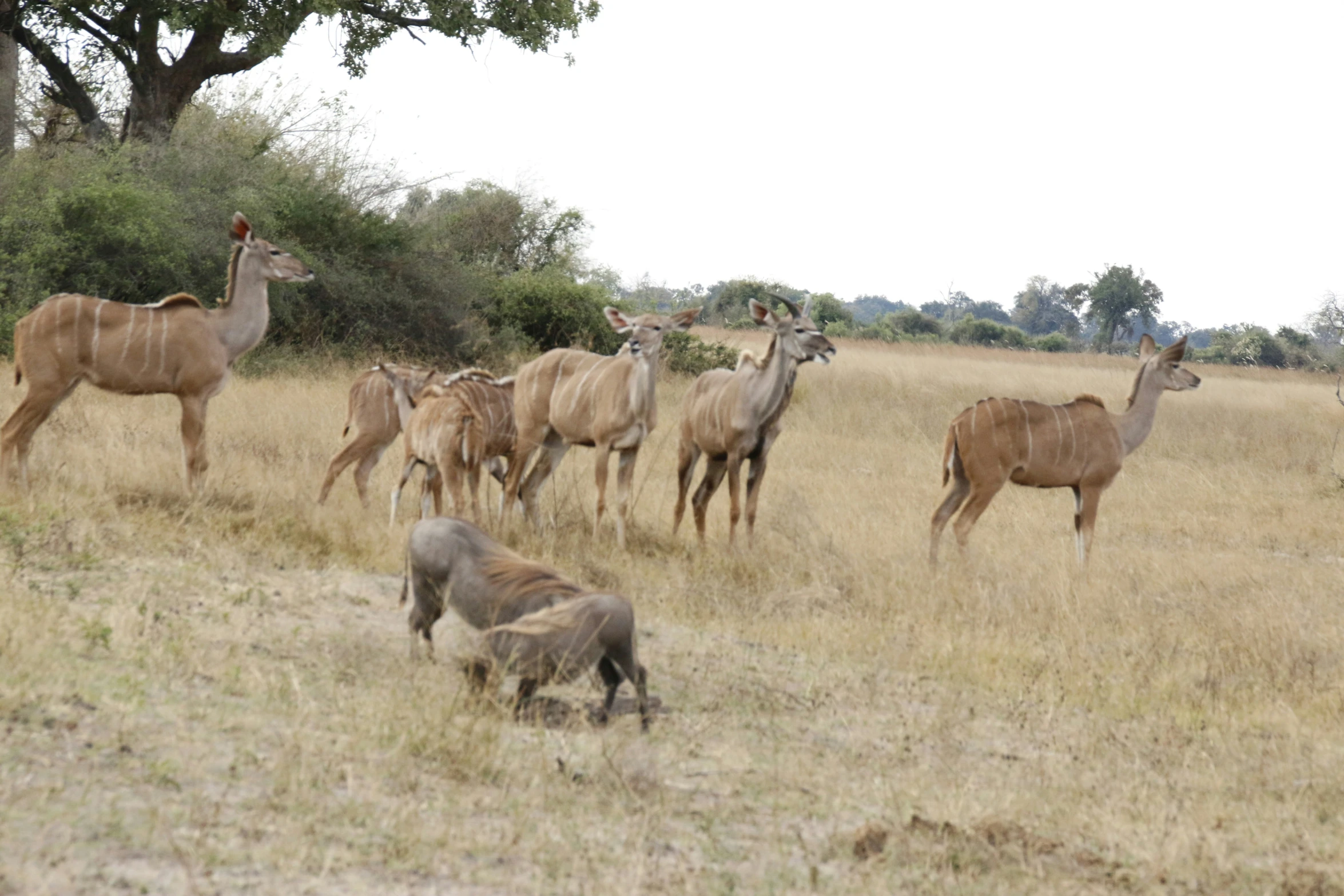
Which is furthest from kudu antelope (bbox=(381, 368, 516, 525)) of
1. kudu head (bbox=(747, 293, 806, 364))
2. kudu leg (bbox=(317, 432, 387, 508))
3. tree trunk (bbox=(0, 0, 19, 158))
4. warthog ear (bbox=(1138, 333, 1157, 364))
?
tree trunk (bbox=(0, 0, 19, 158))

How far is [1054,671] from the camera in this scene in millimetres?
6555

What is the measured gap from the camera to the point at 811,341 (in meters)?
9.32

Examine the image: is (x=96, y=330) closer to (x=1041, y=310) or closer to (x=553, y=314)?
(x=553, y=314)

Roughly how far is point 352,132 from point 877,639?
16.4 m

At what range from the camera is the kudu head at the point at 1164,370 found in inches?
431

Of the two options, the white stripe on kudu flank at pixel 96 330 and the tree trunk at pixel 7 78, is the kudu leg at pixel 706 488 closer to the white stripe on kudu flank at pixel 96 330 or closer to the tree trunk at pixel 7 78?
the white stripe on kudu flank at pixel 96 330

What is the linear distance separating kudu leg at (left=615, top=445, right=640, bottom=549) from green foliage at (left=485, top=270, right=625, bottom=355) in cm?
1091

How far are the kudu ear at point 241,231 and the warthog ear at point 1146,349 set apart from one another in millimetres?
6627

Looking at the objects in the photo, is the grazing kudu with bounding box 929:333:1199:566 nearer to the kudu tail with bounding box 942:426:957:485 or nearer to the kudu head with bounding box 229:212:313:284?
the kudu tail with bounding box 942:426:957:485

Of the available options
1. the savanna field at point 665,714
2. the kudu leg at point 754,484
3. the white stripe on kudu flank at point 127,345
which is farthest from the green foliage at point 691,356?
the white stripe on kudu flank at point 127,345

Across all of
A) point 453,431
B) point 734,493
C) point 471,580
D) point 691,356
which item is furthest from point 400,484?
point 691,356

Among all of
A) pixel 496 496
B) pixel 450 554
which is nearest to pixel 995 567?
pixel 496 496

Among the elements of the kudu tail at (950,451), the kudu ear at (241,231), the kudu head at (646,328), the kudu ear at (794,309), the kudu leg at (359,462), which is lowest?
the kudu leg at (359,462)

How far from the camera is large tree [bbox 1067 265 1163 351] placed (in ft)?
190
